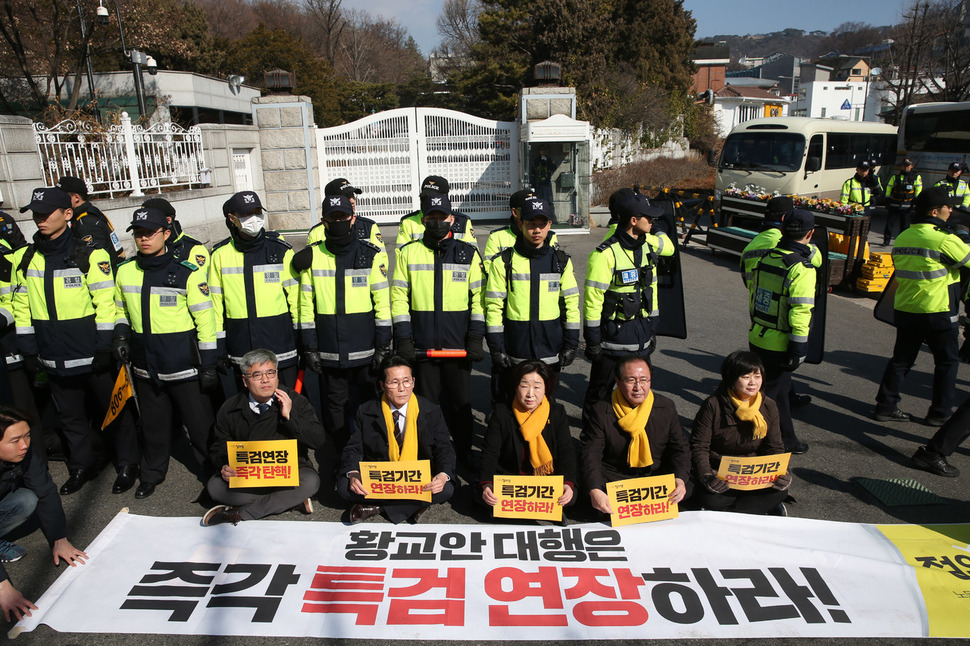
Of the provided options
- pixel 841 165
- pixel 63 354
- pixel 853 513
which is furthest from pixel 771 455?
pixel 841 165

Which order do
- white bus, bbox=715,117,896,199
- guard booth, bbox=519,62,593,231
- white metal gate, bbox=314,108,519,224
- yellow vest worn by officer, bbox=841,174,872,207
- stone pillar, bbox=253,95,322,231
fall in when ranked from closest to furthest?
yellow vest worn by officer, bbox=841,174,872,207, white bus, bbox=715,117,896,199, guard booth, bbox=519,62,593,231, stone pillar, bbox=253,95,322,231, white metal gate, bbox=314,108,519,224

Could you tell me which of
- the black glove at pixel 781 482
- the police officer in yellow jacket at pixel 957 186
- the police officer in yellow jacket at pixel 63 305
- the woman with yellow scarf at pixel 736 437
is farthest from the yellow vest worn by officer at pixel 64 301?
the police officer in yellow jacket at pixel 957 186

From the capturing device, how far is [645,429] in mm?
4059

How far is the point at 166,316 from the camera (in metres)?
4.40

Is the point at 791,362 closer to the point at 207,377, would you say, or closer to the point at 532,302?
the point at 532,302

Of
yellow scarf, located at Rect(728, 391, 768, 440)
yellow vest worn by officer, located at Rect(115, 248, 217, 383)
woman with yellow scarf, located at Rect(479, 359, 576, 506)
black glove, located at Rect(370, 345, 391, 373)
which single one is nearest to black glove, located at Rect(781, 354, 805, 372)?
yellow scarf, located at Rect(728, 391, 768, 440)

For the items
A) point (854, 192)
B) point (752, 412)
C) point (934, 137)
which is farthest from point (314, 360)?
point (934, 137)

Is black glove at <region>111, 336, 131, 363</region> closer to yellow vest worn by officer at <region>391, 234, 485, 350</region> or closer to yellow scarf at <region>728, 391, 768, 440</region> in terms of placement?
yellow vest worn by officer at <region>391, 234, 485, 350</region>

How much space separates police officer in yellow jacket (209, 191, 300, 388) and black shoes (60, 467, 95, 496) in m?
1.43

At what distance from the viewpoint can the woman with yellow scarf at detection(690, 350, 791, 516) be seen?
4070 mm

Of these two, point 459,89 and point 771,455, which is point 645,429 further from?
point 459,89

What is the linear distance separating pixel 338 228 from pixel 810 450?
414cm

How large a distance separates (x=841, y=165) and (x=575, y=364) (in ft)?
40.8

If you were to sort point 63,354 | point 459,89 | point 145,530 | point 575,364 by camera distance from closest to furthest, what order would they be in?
1. point 145,530
2. point 63,354
3. point 575,364
4. point 459,89
